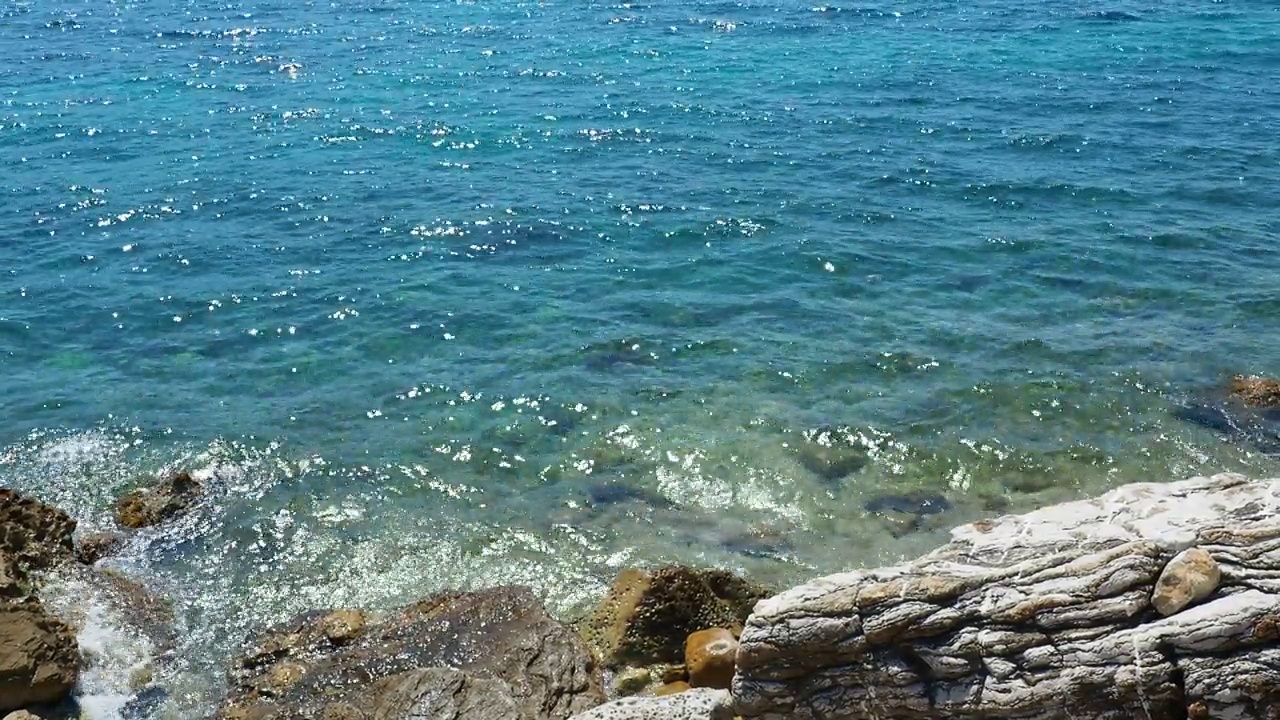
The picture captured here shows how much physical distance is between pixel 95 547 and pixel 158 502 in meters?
1.35

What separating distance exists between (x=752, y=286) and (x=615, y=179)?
25.9 ft

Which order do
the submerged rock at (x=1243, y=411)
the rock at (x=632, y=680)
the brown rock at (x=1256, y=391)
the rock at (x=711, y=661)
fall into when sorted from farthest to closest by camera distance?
the brown rock at (x=1256, y=391) → the submerged rock at (x=1243, y=411) → the rock at (x=632, y=680) → the rock at (x=711, y=661)

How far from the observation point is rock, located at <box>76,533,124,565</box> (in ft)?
58.2

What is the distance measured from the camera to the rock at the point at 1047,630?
8.51 metres

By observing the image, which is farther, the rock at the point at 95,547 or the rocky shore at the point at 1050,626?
the rock at the point at 95,547

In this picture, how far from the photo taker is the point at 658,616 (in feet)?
49.8

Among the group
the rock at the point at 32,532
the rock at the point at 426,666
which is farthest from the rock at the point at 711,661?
the rock at the point at 32,532

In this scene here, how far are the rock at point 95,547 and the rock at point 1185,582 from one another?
52.6ft

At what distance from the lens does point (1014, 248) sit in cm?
2712

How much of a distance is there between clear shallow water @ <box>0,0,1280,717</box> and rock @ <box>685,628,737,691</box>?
112 inches

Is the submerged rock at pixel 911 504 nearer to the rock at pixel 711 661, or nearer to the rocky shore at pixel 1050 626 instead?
the rock at pixel 711 661

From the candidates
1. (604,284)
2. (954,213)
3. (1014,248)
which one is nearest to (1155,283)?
(1014,248)

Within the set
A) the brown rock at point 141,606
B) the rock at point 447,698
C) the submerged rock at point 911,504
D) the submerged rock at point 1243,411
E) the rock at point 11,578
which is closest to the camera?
the rock at point 447,698

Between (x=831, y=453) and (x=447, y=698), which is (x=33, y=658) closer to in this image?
(x=447, y=698)
